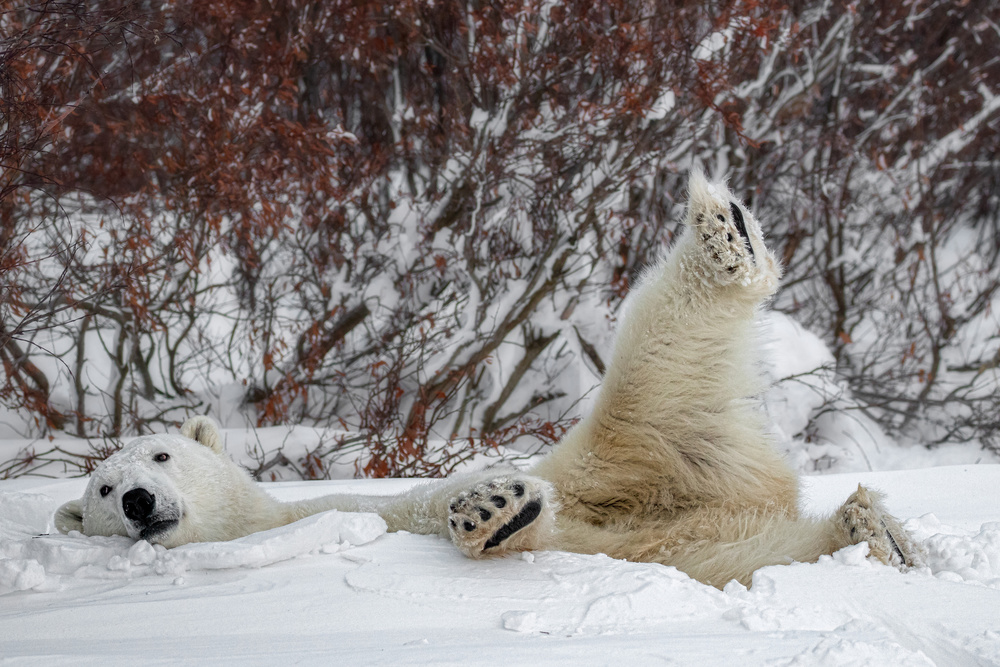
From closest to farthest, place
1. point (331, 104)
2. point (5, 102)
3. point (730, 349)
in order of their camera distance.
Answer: point (5, 102), point (730, 349), point (331, 104)

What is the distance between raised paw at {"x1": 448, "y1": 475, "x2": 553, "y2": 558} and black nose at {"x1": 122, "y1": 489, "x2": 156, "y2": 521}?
80 centimetres

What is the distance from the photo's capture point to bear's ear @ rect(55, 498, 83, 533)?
7.29ft


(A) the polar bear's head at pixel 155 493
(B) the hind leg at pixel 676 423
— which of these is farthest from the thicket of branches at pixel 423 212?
(B) the hind leg at pixel 676 423

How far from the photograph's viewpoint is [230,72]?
471 cm

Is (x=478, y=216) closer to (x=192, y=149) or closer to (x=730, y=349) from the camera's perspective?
(x=192, y=149)

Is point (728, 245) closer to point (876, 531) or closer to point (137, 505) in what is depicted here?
point (876, 531)

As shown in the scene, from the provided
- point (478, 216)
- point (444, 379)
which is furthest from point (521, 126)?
point (444, 379)

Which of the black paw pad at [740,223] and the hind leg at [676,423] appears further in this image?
the hind leg at [676,423]

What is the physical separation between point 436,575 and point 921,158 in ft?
24.8

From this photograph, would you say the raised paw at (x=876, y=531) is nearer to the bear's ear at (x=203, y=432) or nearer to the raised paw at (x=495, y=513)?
the raised paw at (x=495, y=513)

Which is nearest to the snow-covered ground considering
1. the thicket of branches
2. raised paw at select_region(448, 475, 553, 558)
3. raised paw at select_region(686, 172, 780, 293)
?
raised paw at select_region(448, 475, 553, 558)

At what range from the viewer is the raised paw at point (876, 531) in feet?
6.08

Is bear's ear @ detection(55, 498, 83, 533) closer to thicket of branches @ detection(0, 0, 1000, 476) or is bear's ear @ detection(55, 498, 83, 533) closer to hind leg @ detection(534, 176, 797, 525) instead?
thicket of branches @ detection(0, 0, 1000, 476)

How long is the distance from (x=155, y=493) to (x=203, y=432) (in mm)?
448
